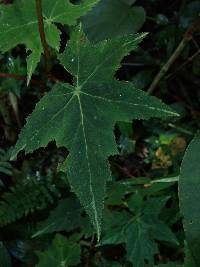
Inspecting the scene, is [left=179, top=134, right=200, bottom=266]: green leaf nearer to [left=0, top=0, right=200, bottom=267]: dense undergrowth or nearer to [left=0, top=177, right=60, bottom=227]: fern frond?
[left=0, top=0, right=200, bottom=267]: dense undergrowth

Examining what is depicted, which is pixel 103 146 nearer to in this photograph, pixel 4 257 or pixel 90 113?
pixel 90 113

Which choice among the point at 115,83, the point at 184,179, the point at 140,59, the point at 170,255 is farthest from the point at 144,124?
the point at 184,179

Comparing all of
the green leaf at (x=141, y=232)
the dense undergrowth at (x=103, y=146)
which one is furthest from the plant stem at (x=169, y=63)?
the green leaf at (x=141, y=232)

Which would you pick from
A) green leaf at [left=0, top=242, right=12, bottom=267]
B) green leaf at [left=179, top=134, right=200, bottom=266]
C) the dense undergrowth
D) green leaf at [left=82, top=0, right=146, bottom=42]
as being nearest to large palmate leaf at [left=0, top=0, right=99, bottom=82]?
the dense undergrowth

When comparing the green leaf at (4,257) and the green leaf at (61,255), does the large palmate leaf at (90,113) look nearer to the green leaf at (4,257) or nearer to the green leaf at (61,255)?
the green leaf at (61,255)

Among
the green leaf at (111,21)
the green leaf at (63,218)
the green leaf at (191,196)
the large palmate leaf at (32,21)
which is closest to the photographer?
the green leaf at (191,196)

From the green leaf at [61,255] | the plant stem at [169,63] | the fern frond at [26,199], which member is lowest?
the green leaf at [61,255]

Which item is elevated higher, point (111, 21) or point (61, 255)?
point (111, 21)

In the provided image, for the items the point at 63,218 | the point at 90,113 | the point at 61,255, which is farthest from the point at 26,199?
the point at 90,113
